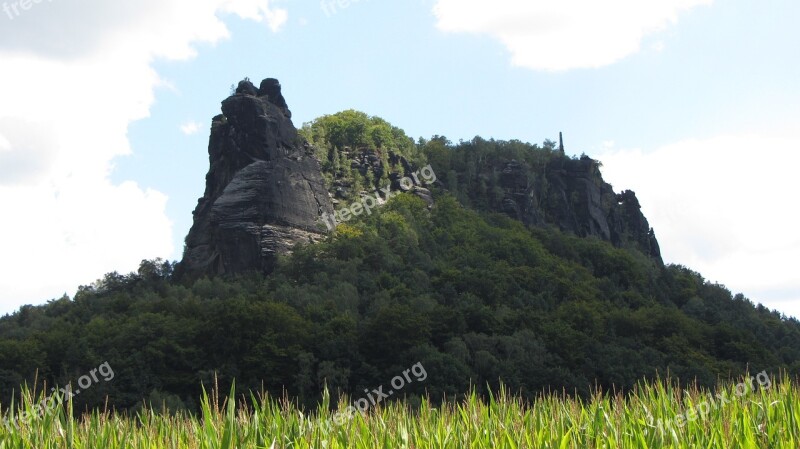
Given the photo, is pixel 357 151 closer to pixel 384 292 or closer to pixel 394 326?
pixel 384 292

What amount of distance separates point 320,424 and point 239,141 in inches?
2588

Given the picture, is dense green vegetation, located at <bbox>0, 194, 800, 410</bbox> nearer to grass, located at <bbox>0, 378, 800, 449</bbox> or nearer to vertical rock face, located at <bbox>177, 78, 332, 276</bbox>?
vertical rock face, located at <bbox>177, 78, 332, 276</bbox>

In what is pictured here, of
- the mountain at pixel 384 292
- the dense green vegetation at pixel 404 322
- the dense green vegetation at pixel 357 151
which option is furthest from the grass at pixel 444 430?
the dense green vegetation at pixel 357 151

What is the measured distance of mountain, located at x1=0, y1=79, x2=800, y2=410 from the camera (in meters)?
49.6

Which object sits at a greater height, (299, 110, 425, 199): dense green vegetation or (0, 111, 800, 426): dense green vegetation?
(299, 110, 425, 199): dense green vegetation

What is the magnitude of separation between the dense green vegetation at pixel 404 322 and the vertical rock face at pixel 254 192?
2467 mm

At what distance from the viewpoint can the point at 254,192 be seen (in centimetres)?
7306

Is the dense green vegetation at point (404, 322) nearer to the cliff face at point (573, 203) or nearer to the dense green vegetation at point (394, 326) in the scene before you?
the dense green vegetation at point (394, 326)

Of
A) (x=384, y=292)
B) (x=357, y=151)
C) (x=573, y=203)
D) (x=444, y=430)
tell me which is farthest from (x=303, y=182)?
(x=444, y=430)

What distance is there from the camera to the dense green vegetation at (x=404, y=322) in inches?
1930

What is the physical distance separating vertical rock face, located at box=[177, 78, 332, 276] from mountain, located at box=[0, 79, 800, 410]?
0.57ft

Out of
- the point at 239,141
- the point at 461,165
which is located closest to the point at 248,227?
the point at 239,141

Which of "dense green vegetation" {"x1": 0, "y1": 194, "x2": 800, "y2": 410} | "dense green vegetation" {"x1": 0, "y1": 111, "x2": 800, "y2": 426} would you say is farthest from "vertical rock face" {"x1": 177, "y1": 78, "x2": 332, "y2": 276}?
"dense green vegetation" {"x1": 0, "y1": 194, "x2": 800, "y2": 410}

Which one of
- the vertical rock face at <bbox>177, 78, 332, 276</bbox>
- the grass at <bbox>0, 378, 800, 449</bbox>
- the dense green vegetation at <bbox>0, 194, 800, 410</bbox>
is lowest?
the grass at <bbox>0, 378, 800, 449</bbox>
